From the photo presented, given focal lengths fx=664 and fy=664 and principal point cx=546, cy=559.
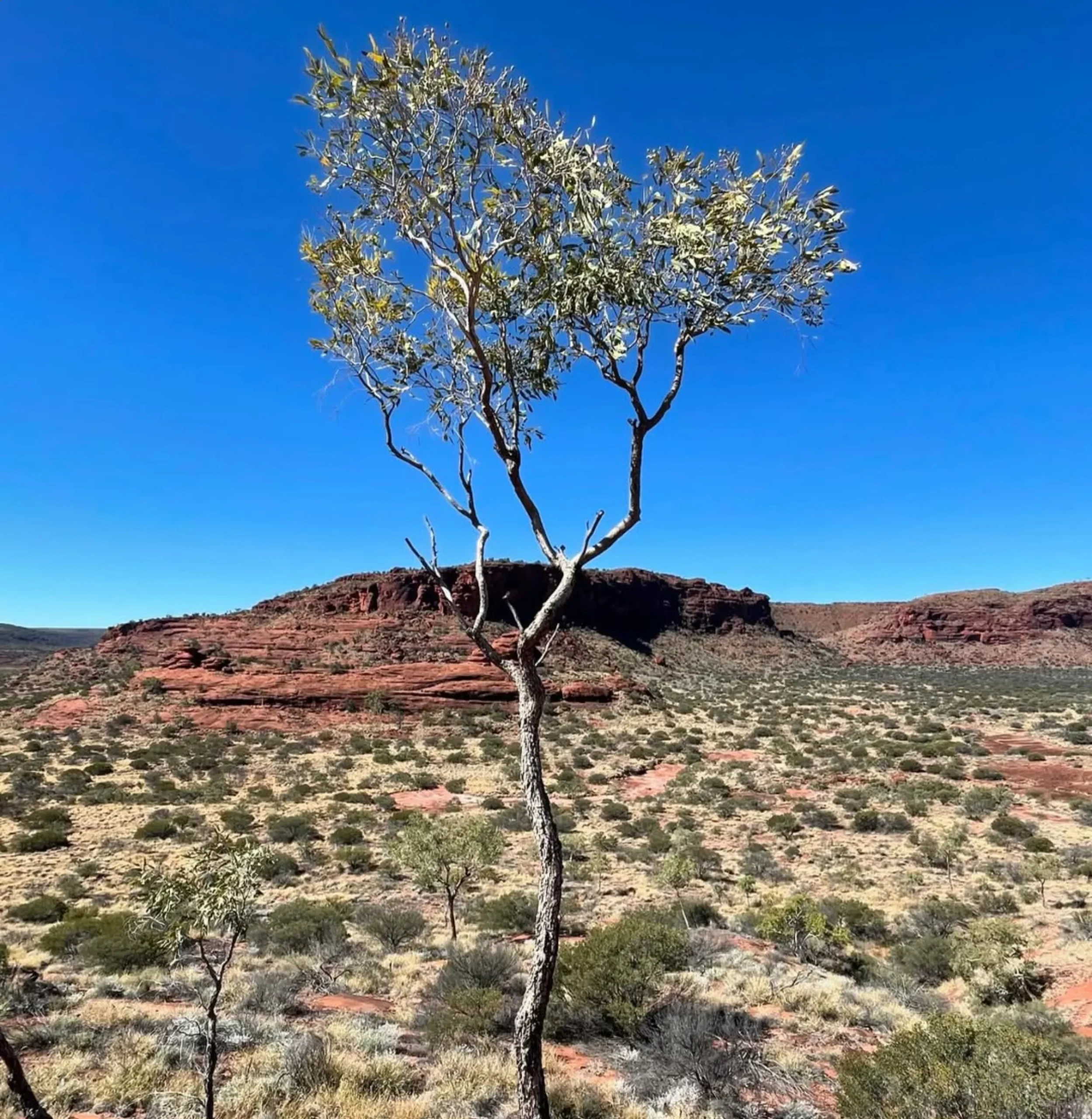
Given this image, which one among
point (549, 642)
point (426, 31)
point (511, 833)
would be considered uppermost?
point (426, 31)

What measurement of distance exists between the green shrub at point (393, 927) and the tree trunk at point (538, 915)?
801cm

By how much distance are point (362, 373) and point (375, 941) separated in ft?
34.7

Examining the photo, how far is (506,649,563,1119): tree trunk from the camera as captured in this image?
4.77 metres

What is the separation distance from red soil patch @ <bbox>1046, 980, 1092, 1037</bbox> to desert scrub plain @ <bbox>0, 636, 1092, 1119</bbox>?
54 millimetres

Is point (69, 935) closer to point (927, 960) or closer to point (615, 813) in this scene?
point (927, 960)

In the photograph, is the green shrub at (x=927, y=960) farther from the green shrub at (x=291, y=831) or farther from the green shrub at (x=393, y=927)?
the green shrub at (x=291, y=831)

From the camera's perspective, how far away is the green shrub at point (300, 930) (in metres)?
11.3

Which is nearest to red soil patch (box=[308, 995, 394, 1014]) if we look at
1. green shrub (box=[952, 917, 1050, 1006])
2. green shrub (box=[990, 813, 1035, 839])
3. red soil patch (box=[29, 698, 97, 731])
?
green shrub (box=[952, 917, 1050, 1006])

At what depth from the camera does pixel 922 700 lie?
169 feet

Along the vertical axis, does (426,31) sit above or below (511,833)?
above

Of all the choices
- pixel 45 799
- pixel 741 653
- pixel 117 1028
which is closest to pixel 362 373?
pixel 117 1028

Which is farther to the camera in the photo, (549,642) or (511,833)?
(511,833)

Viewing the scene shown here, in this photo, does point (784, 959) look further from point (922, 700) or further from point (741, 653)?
point (741, 653)

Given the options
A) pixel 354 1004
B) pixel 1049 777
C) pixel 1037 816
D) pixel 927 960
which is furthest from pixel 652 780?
pixel 354 1004
